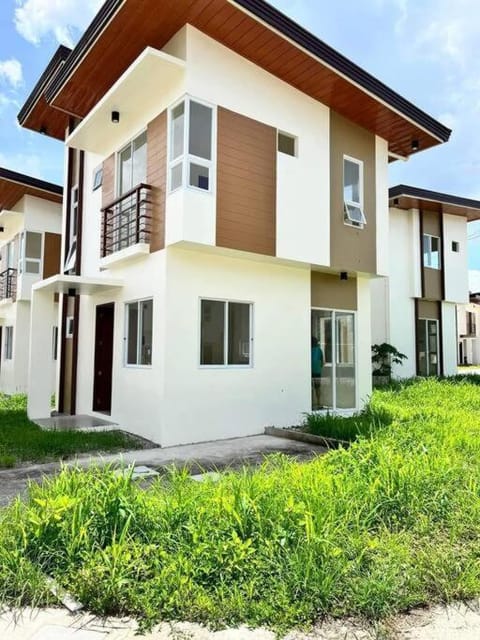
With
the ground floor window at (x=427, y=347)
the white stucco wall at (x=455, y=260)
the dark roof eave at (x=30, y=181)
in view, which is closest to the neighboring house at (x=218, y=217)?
the dark roof eave at (x=30, y=181)

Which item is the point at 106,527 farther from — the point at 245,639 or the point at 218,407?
the point at 218,407

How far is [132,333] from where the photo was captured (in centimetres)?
1009

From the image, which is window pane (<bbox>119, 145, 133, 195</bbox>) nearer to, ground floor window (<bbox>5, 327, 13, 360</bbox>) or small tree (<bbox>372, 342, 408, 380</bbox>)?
ground floor window (<bbox>5, 327, 13, 360</bbox>)

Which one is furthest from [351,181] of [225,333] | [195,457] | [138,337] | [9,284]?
[9,284]

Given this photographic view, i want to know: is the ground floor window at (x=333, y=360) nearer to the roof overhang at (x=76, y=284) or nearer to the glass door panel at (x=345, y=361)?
the glass door panel at (x=345, y=361)

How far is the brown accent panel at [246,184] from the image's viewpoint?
9.02 meters

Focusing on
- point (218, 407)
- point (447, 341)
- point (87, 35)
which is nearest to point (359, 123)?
point (87, 35)

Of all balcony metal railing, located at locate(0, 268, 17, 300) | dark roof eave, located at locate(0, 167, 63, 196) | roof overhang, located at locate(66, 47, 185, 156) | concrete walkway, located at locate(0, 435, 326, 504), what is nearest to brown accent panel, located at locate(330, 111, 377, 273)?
roof overhang, located at locate(66, 47, 185, 156)

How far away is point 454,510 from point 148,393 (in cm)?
596

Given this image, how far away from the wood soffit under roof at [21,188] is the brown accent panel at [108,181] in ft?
19.1

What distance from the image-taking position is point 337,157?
1117cm

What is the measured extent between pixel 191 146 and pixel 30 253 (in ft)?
34.2

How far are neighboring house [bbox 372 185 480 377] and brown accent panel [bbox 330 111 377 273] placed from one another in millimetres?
6836

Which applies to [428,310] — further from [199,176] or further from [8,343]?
[8,343]
